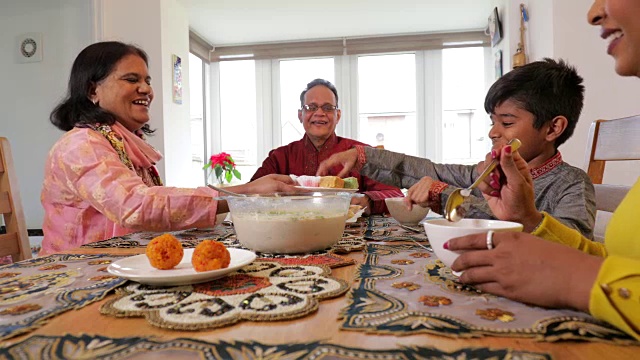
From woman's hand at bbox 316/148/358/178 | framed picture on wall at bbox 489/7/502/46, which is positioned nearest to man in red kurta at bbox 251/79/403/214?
woman's hand at bbox 316/148/358/178

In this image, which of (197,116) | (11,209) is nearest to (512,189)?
(11,209)

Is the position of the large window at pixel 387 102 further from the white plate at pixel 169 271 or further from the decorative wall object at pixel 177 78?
the white plate at pixel 169 271

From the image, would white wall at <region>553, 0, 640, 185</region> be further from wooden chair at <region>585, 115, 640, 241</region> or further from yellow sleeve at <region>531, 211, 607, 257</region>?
yellow sleeve at <region>531, 211, 607, 257</region>

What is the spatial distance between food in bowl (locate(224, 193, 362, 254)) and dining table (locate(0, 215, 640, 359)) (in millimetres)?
122

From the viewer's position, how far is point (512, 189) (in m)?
0.93

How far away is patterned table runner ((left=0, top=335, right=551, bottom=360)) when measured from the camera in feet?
1.32

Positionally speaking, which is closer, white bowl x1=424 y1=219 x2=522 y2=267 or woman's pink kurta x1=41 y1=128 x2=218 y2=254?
white bowl x1=424 y1=219 x2=522 y2=267

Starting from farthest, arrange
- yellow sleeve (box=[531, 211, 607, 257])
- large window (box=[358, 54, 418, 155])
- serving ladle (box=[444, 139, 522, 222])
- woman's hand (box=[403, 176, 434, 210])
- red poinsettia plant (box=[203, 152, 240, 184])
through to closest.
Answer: large window (box=[358, 54, 418, 155]) → red poinsettia plant (box=[203, 152, 240, 184]) → woman's hand (box=[403, 176, 434, 210]) → serving ladle (box=[444, 139, 522, 222]) → yellow sleeve (box=[531, 211, 607, 257])

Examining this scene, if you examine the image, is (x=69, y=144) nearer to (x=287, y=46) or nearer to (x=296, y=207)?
(x=296, y=207)

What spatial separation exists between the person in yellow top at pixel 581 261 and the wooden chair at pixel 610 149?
688 millimetres

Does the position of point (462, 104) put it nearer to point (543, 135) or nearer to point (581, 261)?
point (543, 135)

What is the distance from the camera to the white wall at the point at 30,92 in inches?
148

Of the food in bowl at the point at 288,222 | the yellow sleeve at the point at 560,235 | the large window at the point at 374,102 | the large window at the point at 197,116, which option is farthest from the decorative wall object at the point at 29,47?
the yellow sleeve at the point at 560,235

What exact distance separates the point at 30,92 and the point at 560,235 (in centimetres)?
424
